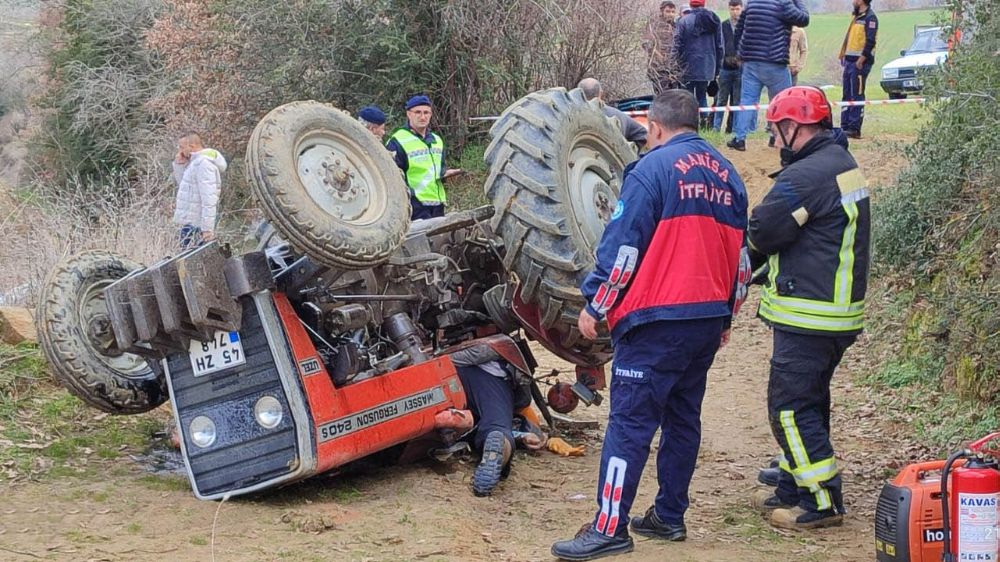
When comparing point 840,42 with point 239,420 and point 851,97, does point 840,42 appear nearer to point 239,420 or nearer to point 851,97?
point 851,97

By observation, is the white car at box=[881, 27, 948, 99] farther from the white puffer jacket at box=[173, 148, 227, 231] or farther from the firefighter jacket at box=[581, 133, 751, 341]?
the firefighter jacket at box=[581, 133, 751, 341]

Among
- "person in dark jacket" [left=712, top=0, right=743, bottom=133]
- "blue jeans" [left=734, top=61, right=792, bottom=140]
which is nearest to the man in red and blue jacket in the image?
"blue jeans" [left=734, top=61, right=792, bottom=140]

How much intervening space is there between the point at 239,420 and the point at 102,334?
84cm

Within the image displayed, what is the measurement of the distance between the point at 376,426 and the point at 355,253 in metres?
1.01

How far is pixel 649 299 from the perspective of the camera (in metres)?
4.78

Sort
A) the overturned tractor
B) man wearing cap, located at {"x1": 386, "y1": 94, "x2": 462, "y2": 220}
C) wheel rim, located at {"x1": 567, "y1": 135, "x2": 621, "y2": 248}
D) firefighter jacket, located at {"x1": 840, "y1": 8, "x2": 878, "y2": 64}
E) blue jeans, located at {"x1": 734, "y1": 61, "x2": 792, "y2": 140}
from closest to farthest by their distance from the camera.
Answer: the overturned tractor, wheel rim, located at {"x1": 567, "y1": 135, "x2": 621, "y2": 248}, man wearing cap, located at {"x1": 386, "y1": 94, "x2": 462, "y2": 220}, firefighter jacket, located at {"x1": 840, "y1": 8, "x2": 878, "y2": 64}, blue jeans, located at {"x1": 734, "y1": 61, "x2": 792, "y2": 140}

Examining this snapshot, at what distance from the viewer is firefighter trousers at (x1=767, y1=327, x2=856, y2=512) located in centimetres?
529

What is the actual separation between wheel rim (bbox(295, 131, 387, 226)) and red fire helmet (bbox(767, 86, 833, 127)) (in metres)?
1.94

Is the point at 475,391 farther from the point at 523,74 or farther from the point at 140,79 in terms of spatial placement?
the point at 140,79

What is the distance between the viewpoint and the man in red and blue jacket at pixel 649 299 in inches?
188

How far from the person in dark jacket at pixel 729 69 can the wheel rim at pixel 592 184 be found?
9128 millimetres

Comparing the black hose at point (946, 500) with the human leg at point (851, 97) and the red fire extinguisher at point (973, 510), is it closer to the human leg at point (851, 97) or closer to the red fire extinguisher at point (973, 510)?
the red fire extinguisher at point (973, 510)

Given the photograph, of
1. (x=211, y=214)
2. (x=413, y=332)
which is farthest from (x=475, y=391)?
(x=211, y=214)

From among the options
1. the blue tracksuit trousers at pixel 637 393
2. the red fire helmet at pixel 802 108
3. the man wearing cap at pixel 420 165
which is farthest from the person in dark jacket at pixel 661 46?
the blue tracksuit trousers at pixel 637 393
